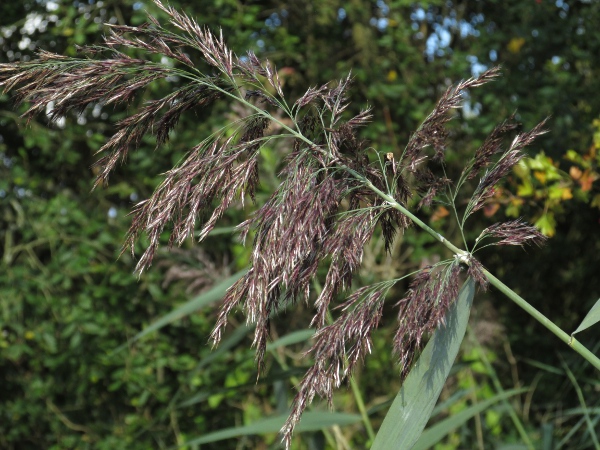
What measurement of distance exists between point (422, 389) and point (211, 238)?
2.95 meters

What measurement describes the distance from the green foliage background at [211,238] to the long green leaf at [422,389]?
2499 millimetres

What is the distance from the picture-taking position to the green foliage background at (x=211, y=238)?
381 centimetres

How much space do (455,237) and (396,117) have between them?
70cm

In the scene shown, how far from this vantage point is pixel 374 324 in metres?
1.12

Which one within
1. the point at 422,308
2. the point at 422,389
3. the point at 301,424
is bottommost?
the point at 301,424

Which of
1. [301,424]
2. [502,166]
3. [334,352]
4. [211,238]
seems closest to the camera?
[334,352]

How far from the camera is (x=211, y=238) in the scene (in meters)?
4.04

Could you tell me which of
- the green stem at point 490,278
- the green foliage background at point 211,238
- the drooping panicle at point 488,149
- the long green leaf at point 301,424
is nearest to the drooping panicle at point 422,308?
the green stem at point 490,278

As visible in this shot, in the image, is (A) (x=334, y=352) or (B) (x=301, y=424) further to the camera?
(B) (x=301, y=424)

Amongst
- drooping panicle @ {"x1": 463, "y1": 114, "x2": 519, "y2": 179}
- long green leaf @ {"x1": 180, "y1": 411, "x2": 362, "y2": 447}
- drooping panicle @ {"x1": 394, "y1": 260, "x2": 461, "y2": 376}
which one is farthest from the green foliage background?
drooping panicle @ {"x1": 394, "y1": 260, "x2": 461, "y2": 376}

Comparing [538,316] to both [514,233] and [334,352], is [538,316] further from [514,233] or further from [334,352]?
[334,352]

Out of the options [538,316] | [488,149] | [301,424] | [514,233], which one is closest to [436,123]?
[488,149]

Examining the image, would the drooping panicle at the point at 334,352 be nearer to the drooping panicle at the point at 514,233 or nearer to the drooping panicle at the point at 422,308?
the drooping panicle at the point at 422,308

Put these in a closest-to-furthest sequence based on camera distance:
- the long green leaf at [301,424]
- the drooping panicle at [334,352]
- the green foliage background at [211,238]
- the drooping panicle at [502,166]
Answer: the drooping panicle at [334,352] < the drooping panicle at [502,166] < the long green leaf at [301,424] < the green foliage background at [211,238]
